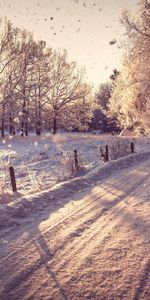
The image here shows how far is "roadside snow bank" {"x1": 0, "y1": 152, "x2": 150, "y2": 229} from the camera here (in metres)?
8.04

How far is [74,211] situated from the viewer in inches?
325

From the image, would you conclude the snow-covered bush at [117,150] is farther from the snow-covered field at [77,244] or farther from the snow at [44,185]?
the snow-covered field at [77,244]

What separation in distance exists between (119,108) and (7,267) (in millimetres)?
24432

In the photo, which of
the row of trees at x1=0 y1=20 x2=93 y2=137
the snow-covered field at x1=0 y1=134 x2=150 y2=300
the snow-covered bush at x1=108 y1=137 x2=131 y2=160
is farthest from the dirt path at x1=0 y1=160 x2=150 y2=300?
the row of trees at x1=0 y1=20 x2=93 y2=137

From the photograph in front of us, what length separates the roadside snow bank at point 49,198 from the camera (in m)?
8.04

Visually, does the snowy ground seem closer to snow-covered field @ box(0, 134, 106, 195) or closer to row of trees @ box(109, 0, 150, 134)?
snow-covered field @ box(0, 134, 106, 195)

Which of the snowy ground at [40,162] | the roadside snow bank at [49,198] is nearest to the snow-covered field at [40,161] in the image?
the snowy ground at [40,162]

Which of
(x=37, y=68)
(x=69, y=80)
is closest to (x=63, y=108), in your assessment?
(x=69, y=80)

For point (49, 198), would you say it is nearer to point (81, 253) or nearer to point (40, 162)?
point (81, 253)

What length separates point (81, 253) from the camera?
219 inches

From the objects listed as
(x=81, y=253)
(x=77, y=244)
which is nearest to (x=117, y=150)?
(x=77, y=244)

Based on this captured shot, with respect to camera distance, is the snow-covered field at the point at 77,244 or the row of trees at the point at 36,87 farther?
the row of trees at the point at 36,87

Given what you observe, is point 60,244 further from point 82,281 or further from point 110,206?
point 110,206

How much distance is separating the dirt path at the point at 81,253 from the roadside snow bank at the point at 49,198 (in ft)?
1.18
